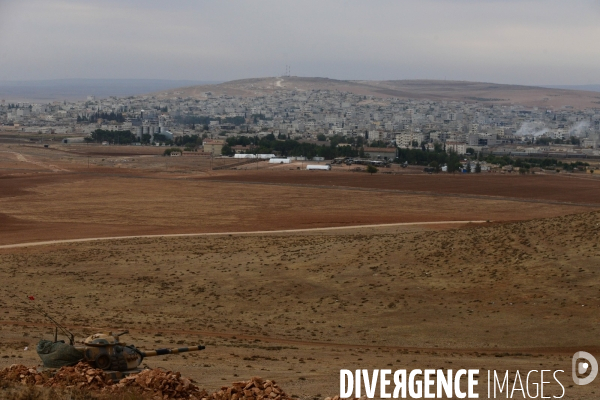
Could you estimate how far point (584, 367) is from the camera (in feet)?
59.0

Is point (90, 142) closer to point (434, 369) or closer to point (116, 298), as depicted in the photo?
point (116, 298)

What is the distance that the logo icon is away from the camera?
54.2ft

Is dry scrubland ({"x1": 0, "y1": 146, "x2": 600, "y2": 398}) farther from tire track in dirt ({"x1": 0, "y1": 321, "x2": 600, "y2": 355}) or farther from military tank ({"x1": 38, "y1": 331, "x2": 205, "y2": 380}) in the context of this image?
military tank ({"x1": 38, "y1": 331, "x2": 205, "y2": 380})

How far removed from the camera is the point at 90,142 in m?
166

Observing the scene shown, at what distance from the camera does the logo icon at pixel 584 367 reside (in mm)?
16531

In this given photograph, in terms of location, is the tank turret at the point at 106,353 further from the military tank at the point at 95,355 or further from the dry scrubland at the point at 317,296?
the dry scrubland at the point at 317,296

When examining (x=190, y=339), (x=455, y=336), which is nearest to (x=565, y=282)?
(x=455, y=336)

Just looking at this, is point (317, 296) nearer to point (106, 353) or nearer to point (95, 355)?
point (106, 353)

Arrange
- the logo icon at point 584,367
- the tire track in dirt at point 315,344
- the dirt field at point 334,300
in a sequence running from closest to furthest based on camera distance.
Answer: the logo icon at point 584,367, the dirt field at point 334,300, the tire track in dirt at point 315,344

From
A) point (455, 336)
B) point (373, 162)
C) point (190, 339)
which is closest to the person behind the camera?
point (190, 339)

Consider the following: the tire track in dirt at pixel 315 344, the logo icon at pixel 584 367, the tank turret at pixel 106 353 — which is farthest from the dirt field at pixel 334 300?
the tank turret at pixel 106 353

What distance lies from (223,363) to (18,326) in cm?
702

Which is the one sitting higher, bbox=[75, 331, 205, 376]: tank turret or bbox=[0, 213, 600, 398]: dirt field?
bbox=[75, 331, 205, 376]: tank turret

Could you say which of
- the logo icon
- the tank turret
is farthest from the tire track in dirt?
the tank turret
